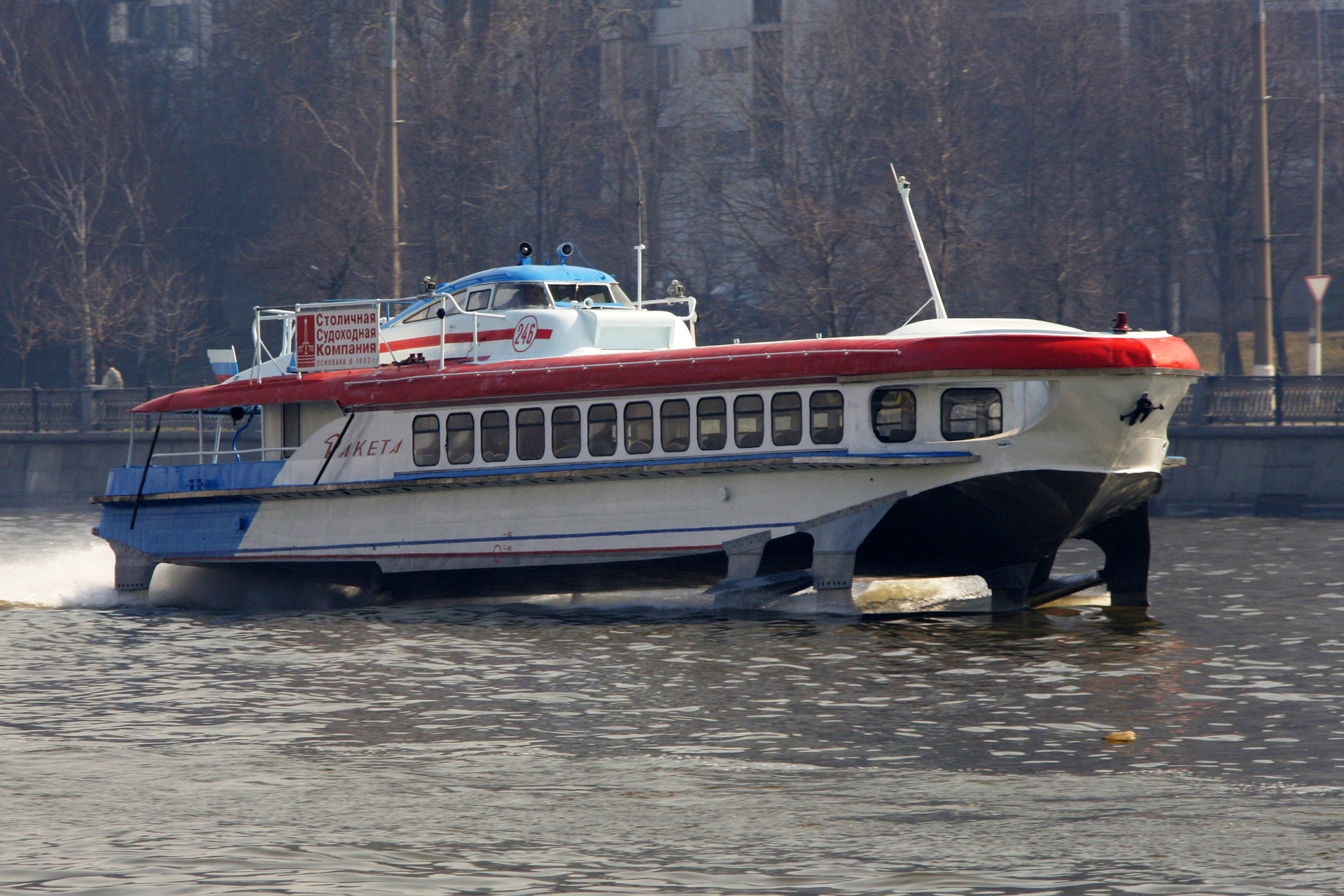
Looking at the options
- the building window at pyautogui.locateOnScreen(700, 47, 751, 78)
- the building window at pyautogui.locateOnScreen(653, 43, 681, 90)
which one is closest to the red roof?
the building window at pyautogui.locateOnScreen(700, 47, 751, 78)

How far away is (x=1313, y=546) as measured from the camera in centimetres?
2369

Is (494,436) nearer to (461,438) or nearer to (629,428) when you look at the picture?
(461,438)

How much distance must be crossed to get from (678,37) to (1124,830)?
5411 centimetres

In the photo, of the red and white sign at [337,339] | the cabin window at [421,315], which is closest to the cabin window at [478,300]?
the cabin window at [421,315]

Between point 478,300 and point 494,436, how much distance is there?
7.81 feet

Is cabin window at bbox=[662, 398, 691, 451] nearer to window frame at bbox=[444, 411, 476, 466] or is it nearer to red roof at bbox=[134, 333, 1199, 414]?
red roof at bbox=[134, 333, 1199, 414]

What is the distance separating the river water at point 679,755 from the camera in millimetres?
8125

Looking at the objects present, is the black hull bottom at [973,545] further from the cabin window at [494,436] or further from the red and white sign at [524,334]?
the red and white sign at [524,334]

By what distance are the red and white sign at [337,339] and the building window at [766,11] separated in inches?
1557

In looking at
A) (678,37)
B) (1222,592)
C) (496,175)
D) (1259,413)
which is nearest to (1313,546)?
(1222,592)

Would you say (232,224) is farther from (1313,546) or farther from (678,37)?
(1313,546)

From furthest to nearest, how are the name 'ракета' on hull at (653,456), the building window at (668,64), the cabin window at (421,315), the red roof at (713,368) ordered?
the building window at (668,64) → the cabin window at (421,315) → the name 'ракета' on hull at (653,456) → the red roof at (713,368)

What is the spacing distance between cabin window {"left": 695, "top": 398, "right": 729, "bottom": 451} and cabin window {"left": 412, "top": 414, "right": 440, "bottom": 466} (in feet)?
11.7

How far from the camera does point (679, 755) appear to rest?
10.6 meters
